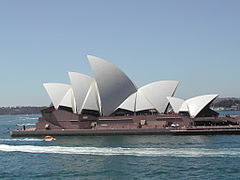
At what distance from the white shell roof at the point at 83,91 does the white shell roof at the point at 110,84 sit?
1.45 meters

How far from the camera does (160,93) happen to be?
173ft

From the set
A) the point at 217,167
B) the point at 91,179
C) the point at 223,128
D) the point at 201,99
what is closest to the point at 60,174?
the point at 91,179

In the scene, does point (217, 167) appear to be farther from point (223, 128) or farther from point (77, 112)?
point (77, 112)

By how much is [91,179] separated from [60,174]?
272 cm

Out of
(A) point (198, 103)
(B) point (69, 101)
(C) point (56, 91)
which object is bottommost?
(A) point (198, 103)

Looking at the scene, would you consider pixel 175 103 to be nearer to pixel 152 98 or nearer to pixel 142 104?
pixel 152 98

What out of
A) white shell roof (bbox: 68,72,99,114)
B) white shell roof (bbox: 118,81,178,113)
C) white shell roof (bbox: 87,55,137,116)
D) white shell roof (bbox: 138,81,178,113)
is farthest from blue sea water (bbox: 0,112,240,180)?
white shell roof (bbox: 118,81,178,113)

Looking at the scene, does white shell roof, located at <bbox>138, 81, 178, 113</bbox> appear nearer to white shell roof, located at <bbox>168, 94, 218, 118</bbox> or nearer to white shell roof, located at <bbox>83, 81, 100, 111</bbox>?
white shell roof, located at <bbox>168, 94, 218, 118</bbox>

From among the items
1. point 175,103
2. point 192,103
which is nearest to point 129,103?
point 175,103

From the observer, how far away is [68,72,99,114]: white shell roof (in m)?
51.2

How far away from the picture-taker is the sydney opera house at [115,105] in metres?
49.4

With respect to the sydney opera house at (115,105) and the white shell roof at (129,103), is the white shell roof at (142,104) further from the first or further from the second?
the white shell roof at (129,103)

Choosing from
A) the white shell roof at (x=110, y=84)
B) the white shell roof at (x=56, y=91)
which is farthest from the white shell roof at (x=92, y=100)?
the white shell roof at (x=56, y=91)

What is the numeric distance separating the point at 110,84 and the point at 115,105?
3414 millimetres
